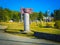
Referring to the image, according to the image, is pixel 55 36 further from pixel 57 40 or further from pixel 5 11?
pixel 5 11

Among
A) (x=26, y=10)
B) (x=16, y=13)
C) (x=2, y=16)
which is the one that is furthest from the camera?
(x=16, y=13)

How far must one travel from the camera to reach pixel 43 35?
2055cm

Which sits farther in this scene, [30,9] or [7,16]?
[7,16]

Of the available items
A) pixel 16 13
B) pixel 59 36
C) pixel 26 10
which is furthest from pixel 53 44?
pixel 16 13

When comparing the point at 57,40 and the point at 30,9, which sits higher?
the point at 30,9

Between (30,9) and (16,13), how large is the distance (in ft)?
331

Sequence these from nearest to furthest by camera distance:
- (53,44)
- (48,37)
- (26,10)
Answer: (53,44), (48,37), (26,10)

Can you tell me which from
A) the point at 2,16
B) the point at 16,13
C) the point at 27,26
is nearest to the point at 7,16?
the point at 2,16

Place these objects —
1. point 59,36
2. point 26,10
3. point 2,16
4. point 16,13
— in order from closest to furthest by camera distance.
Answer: point 59,36
point 26,10
point 2,16
point 16,13

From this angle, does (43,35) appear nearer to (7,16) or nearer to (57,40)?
(57,40)

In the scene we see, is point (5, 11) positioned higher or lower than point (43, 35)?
higher

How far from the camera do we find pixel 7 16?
104 meters

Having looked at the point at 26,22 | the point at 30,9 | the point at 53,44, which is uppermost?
the point at 30,9

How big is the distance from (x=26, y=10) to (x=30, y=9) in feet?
1.92
